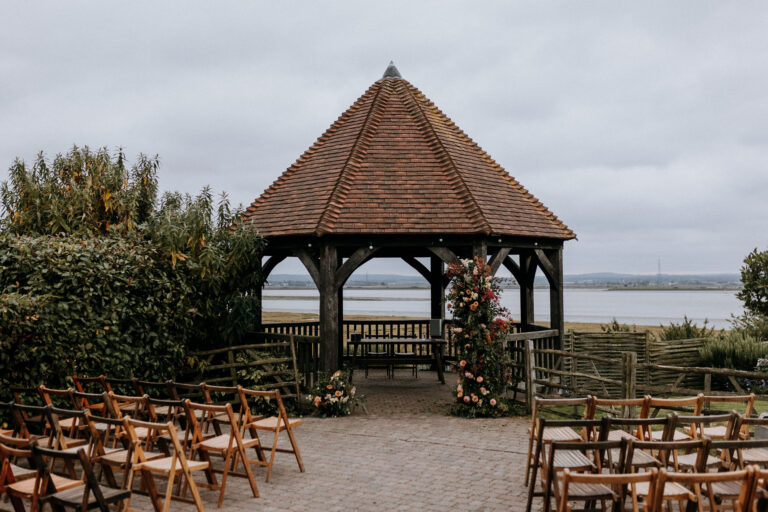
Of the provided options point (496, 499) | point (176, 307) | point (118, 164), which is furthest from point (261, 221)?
point (496, 499)

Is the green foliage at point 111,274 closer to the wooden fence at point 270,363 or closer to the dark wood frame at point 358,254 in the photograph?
the wooden fence at point 270,363

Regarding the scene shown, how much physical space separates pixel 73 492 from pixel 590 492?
155 inches

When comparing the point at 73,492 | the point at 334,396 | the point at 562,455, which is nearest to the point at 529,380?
the point at 334,396

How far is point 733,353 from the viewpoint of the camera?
46.7 ft

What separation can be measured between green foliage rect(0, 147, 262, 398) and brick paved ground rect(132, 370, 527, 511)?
2.58 m

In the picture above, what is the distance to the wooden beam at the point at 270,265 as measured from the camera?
1232cm

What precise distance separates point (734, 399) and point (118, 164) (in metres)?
12.4

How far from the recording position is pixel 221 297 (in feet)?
37.4

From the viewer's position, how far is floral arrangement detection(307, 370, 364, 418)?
10422mm

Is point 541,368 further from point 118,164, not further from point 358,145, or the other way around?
point 118,164

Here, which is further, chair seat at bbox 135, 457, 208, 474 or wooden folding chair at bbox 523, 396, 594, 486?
wooden folding chair at bbox 523, 396, 594, 486

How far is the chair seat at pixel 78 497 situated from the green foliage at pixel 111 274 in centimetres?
315

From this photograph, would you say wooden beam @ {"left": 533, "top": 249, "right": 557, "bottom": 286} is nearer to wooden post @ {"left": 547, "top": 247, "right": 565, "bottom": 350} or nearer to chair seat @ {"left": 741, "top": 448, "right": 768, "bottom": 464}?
wooden post @ {"left": 547, "top": 247, "right": 565, "bottom": 350}

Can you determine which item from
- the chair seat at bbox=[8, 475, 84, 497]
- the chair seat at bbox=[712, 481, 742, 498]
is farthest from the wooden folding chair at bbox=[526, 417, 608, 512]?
the chair seat at bbox=[8, 475, 84, 497]
